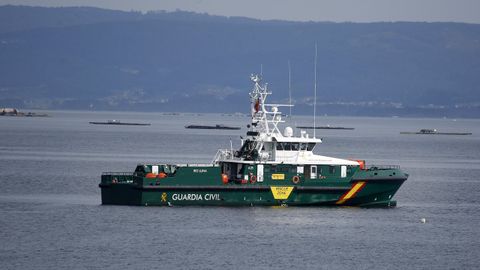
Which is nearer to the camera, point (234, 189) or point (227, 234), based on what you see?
point (227, 234)

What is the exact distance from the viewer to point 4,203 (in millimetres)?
61594

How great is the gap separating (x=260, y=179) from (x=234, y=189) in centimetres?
140

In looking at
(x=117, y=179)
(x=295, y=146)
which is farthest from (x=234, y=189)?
(x=117, y=179)

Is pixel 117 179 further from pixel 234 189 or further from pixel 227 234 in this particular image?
pixel 227 234

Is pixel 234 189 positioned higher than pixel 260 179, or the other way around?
pixel 260 179

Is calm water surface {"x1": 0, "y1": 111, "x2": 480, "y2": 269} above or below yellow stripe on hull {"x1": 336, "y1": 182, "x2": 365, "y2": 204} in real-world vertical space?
below

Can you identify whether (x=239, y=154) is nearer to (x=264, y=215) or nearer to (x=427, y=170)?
(x=264, y=215)

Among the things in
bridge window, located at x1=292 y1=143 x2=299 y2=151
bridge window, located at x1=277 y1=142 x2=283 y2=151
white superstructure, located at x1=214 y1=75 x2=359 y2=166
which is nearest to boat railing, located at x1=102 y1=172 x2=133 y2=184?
white superstructure, located at x1=214 y1=75 x2=359 y2=166

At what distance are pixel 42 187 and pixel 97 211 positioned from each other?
50.2 feet

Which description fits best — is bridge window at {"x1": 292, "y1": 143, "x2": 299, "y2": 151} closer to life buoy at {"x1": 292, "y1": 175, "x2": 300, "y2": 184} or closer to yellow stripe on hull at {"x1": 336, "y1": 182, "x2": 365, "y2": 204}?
life buoy at {"x1": 292, "y1": 175, "x2": 300, "y2": 184}

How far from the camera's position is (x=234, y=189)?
189ft

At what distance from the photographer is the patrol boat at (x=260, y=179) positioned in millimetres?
57469

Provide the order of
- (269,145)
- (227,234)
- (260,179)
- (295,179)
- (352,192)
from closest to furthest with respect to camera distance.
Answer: (227,234)
(260,179)
(295,179)
(269,145)
(352,192)

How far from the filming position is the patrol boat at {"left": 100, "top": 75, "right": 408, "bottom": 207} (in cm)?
5747
